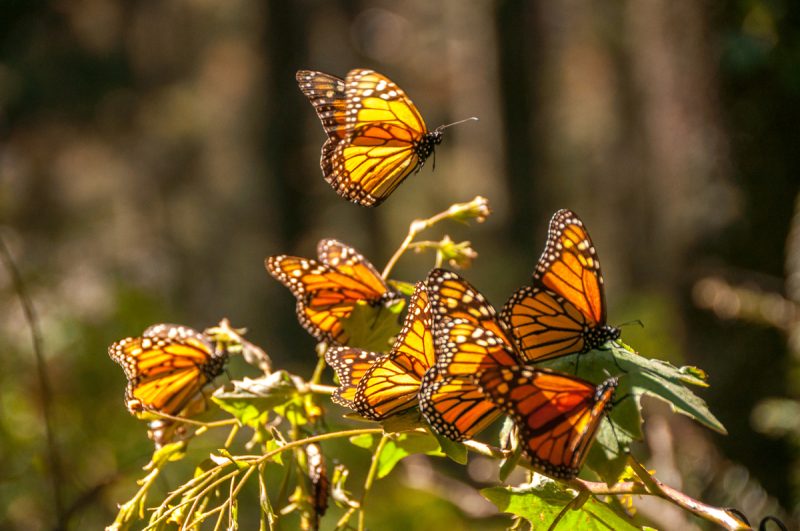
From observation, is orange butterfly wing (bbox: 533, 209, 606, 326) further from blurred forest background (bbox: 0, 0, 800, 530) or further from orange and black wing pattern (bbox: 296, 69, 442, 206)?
blurred forest background (bbox: 0, 0, 800, 530)

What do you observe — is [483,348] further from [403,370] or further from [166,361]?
[166,361]

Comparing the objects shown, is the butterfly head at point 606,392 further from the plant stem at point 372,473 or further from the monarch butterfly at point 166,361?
the monarch butterfly at point 166,361

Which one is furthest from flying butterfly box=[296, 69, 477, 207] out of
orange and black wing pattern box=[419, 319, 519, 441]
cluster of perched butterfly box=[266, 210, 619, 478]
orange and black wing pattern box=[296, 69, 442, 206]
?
orange and black wing pattern box=[419, 319, 519, 441]

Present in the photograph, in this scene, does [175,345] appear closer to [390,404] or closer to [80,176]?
[390,404]

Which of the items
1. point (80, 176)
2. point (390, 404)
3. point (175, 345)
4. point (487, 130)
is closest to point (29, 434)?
point (175, 345)

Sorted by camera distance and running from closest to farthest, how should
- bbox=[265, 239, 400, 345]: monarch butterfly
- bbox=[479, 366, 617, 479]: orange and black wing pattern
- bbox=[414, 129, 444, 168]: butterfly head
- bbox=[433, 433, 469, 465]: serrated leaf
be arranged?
bbox=[479, 366, 617, 479]: orange and black wing pattern
bbox=[433, 433, 469, 465]: serrated leaf
bbox=[265, 239, 400, 345]: monarch butterfly
bbox=[414, 129, 444, 168]: butterfly head

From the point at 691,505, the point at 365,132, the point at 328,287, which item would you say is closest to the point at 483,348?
the point at 691,505

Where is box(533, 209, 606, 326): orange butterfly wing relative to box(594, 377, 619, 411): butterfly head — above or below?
above
